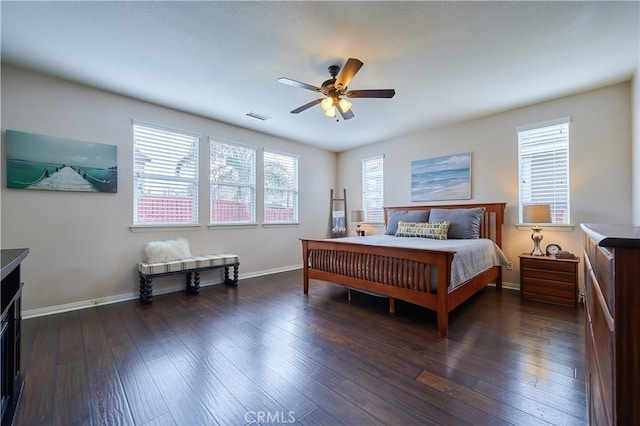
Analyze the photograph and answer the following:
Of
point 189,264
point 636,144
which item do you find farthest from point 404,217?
point 189,264

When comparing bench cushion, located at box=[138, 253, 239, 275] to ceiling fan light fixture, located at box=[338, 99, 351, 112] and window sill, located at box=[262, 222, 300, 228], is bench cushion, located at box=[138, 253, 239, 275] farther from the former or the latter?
ceiling fan light fixture, located at box=[338, 99, 351, 112]

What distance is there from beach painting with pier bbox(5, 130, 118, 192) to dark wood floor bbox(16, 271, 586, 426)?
56.9 inches

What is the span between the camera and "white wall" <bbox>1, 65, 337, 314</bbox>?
279 centimetres

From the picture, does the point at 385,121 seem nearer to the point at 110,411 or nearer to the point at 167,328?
the point at 167,328

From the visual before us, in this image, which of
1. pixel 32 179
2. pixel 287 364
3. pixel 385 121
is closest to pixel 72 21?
pixel 32 179

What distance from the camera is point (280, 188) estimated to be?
5.14 meters

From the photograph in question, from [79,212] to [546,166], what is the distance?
5.96 meters

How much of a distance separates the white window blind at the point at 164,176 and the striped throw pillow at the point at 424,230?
3212mm

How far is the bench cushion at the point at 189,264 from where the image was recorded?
3.25 meters

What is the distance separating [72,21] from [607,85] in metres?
5.48

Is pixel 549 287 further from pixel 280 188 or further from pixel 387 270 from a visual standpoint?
pixel 280 188

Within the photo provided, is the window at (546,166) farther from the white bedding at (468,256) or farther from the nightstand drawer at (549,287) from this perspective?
the nightstand drawer at (549,287)

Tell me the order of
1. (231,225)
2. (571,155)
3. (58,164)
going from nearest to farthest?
1. (58,164)
2. (571,155)
3. (231,225)

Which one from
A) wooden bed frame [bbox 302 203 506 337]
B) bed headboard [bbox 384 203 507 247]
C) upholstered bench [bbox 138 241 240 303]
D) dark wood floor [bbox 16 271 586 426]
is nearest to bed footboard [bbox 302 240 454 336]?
wooden bed frame [bbox 302 203 506 337]
